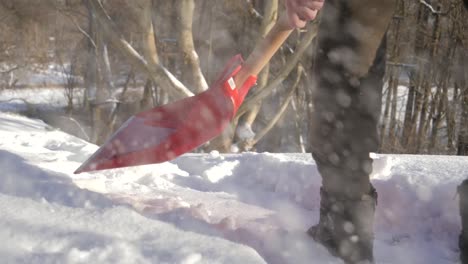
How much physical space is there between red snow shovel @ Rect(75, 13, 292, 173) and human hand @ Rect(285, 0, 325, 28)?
0.37ft

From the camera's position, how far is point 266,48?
53.1 inches

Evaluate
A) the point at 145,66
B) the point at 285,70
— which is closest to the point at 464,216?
the point at 145,66

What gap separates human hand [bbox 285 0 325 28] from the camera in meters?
1.14

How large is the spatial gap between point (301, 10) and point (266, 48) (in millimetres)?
209

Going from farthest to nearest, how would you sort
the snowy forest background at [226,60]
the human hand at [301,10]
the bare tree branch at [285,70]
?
1. the snowy forest background at [226,60]
2. the bare tree branch at [285,70]
3. the human hand at [301,10]

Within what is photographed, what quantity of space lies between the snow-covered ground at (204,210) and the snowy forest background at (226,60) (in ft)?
12.0

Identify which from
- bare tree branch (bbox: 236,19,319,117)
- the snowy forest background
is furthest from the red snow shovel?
the snowy forest background

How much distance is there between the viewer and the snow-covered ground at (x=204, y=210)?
932mm

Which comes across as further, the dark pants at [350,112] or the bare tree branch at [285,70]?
the bare tree branch at [285,70]

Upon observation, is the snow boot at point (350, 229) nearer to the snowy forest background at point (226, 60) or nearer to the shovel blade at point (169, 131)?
the shovel blade at point (169, 131)

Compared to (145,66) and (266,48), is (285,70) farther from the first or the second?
(266,48)

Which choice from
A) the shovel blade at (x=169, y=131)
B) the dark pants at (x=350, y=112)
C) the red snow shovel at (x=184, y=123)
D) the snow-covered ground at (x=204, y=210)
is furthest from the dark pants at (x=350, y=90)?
the shovel blade at (x=169, y=131)

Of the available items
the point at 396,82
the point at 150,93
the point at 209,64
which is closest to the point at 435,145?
the point at 396,82

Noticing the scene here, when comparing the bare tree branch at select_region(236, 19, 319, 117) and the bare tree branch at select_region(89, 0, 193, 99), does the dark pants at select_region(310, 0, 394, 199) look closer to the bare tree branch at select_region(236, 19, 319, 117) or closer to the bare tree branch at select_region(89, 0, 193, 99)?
the bare tree branch at select_region(89, 0, 193, 99)
